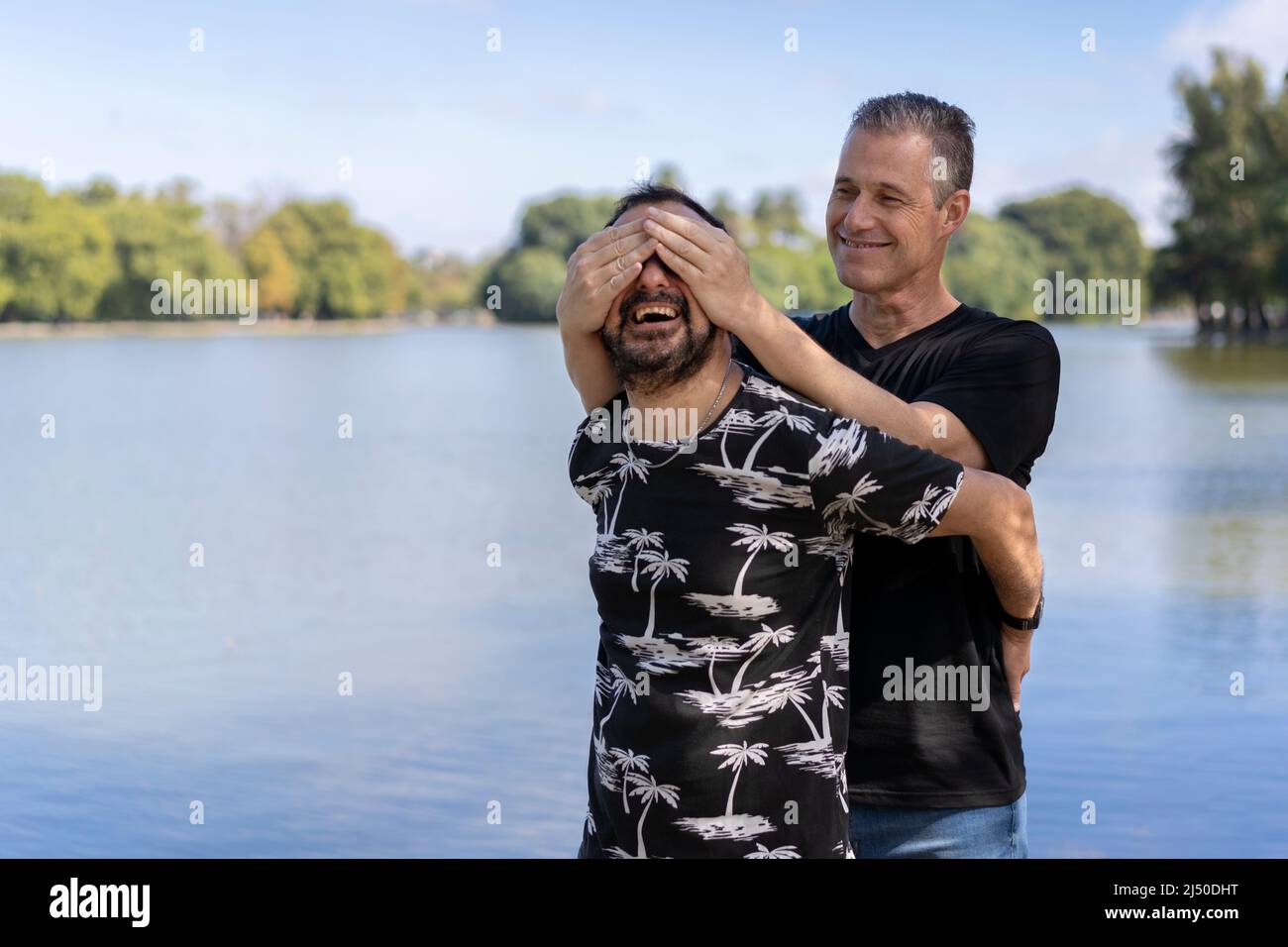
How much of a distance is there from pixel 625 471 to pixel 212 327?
85583 mm

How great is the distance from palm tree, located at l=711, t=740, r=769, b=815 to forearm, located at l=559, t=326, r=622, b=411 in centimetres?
60

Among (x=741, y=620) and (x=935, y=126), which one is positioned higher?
(x=935, y=126)

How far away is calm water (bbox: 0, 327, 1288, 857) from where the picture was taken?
6.46 meters

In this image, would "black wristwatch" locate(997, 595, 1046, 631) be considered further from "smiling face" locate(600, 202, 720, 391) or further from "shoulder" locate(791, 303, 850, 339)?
"smiling face" locate(600, 202, 720, 391)

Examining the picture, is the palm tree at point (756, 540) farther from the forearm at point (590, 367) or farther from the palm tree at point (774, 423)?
the forearm at point (590, 367)

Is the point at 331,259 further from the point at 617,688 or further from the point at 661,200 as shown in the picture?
the point at 617,688

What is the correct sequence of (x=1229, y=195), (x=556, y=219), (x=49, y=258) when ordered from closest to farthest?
1. (x=1229, y=195)
2. (x=49, y=258)
3. (x=556, y=219)

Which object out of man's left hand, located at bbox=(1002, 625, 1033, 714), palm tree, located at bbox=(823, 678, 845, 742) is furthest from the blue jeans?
palm tree, located at bbox=(823, 678, 845, 742)

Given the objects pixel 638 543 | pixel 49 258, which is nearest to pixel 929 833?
pixel 638 543

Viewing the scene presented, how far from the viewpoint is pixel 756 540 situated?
2.18 m

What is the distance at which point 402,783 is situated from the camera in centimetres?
693

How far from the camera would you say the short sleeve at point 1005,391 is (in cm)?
249

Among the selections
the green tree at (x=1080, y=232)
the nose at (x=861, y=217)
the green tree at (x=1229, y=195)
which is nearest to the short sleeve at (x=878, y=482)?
the nose at (x=861, y=217)

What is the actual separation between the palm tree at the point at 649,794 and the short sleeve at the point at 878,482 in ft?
1.49
